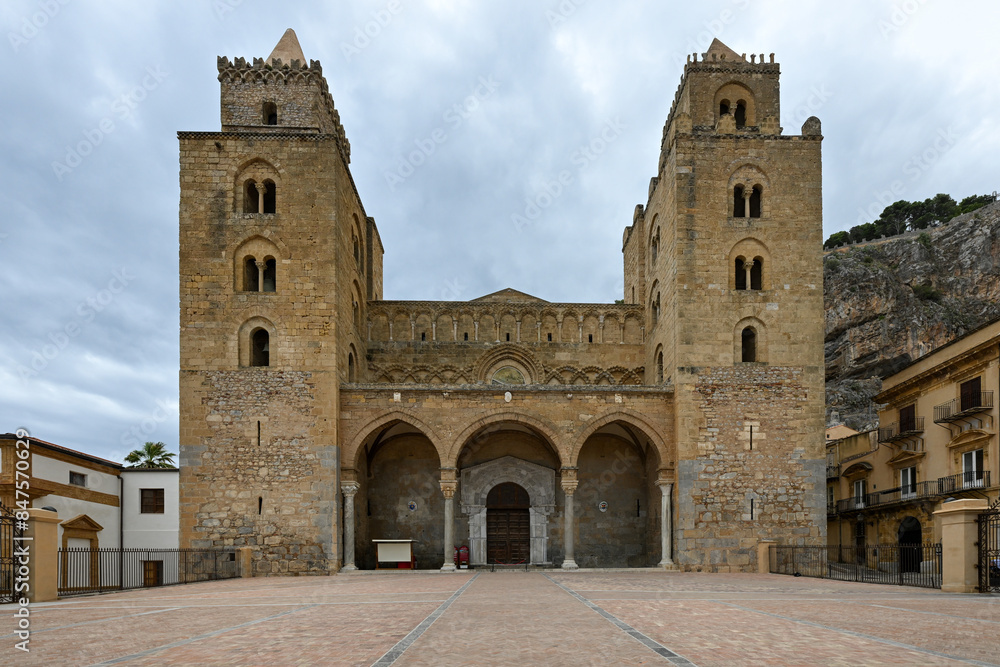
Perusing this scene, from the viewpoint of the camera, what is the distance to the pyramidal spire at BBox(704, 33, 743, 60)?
86.1 ft

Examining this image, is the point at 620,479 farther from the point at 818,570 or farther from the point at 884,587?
the point at 884,587

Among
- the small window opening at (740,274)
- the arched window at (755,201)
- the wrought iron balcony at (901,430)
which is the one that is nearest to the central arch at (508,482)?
the small window opening at (740,274)

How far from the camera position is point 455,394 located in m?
23.2

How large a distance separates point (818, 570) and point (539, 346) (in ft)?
39.4

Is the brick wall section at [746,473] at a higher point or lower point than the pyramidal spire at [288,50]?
lower

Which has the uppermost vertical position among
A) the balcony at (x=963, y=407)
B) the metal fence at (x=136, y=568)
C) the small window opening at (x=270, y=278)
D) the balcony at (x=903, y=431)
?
the small window opening at (x=270, y=278)

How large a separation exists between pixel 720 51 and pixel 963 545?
18.8m

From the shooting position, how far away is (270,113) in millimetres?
25281

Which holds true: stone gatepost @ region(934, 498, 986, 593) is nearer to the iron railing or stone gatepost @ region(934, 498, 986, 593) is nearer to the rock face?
the iron railing

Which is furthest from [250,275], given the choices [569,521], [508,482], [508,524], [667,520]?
[667,520]

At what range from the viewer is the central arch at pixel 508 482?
85.2 feet

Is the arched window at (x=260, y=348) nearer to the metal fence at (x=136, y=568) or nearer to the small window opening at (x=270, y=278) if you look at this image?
the small window opening at (x=270, y=278)

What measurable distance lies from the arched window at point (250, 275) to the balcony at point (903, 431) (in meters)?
23.1

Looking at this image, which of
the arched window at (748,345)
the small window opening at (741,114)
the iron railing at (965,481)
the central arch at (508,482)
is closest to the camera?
the iron railing at (965,481)
